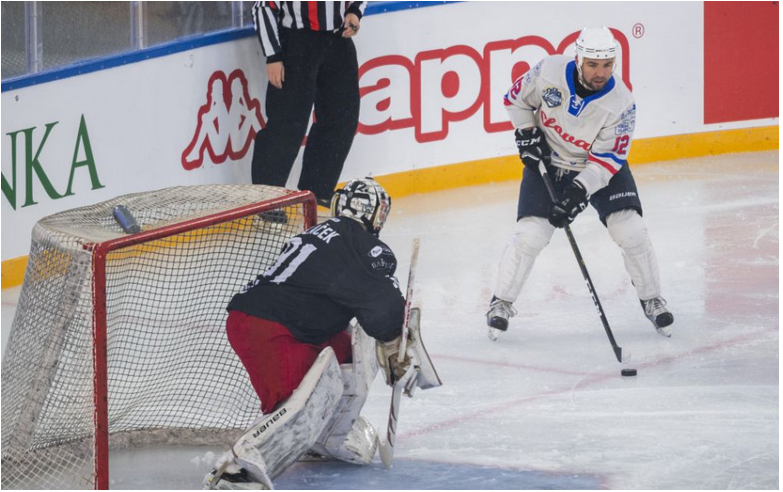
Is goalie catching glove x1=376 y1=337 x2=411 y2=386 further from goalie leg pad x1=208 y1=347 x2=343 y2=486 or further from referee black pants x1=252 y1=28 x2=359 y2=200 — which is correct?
referee black pants x1=252 y1=28 x2=359 y2=200

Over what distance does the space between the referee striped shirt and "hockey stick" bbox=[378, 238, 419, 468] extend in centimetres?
269

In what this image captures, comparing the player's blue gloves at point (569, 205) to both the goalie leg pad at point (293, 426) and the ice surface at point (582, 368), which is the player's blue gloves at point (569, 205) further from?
the goalie leg pad at point (293, 426)

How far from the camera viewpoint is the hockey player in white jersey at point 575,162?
457 cm

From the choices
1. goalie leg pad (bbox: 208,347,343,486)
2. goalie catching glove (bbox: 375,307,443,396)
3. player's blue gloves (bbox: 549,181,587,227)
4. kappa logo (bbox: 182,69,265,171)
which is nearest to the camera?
goalie leg pad (bbox: 208,347,343,486)

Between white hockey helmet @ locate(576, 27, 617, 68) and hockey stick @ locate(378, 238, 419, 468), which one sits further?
white hockey helmet @ locate(576, 27, 617, 68)

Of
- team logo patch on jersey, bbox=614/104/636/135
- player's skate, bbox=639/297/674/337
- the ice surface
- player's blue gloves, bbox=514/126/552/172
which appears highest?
team logo patch on jersey, bbox=614/104/636/135

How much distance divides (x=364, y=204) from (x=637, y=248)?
1557 millimetres

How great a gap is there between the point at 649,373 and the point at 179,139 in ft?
7.44

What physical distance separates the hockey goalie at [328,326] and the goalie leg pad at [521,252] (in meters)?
1.31

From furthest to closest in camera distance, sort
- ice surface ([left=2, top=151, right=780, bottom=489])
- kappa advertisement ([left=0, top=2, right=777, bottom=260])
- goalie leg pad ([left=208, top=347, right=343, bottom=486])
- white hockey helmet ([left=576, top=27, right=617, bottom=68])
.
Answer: kappa advertisement ([left=0, top=2, right=777, bottom=260]), white hockey helmet ([left=576, top=27, right=617, bottom=68]), ice surface ([left=2, top=151, right=780, bottom=489]), goalie leg pad ([left=208, top=347, right=343, bottom=486])

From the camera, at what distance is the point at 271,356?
3.36 metres

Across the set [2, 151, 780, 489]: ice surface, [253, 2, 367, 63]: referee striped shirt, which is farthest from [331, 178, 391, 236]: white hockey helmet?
[253, 2, 367, 63]: referee striped shirt

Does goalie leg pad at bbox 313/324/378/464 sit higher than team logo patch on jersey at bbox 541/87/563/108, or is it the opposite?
team logo patch on jersey at bbox 541/87/563/108

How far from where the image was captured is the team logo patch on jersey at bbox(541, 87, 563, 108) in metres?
4.64
